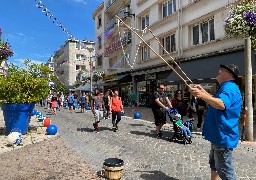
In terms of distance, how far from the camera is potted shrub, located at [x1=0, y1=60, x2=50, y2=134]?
30.1ft

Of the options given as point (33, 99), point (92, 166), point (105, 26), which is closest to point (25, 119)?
point (33, 99)

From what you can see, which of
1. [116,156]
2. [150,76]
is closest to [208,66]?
[150,76]

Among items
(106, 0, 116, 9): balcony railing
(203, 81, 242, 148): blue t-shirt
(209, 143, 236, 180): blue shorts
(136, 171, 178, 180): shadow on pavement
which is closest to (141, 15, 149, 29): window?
(106, 0, 116, 9): balcony railing

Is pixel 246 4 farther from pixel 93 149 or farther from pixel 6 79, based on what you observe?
pixel 6 79

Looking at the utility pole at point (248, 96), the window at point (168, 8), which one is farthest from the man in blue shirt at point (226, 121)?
the window at point (168, 8)

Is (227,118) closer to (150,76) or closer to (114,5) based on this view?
(150,76)

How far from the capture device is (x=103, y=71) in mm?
38938

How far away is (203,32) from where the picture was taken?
1841 cm

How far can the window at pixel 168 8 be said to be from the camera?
21.7 metres

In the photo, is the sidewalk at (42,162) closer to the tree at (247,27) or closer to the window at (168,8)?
the tree at (247,27)

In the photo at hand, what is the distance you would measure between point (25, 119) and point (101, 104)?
3.09m

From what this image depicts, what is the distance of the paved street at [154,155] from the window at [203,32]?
982 centimetres

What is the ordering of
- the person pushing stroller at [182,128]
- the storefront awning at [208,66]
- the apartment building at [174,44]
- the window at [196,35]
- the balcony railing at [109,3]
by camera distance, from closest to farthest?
the person pushing stroller at [182,128] → the storefront awning at [208,66] → the apartment building at [174,44] → the window at [196,35] → the balcony railing at [109,3]

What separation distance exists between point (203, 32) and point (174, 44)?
3306 mm
